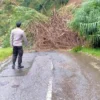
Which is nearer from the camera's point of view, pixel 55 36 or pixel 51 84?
pixel 51 84

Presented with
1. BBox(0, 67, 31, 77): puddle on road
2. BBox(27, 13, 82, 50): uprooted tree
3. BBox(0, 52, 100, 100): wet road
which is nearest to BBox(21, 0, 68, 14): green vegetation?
BBox(27, 13, 82, 50): uprooted tree

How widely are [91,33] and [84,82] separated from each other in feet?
36.8

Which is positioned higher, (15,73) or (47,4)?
(47,4)

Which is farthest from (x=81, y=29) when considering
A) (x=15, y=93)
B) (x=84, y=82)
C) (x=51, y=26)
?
(x=15, y=93)

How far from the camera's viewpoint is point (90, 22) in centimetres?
2042

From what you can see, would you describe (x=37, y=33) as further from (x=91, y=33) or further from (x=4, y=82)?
(x=4, y=82)

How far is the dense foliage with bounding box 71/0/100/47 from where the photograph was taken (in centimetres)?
1992

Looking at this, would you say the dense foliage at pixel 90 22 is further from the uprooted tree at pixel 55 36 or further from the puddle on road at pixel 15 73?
the puddle on road at pixel 15 73

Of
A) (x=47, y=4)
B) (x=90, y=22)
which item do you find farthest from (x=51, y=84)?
(x=47, y=4)

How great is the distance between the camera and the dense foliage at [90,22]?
65.4 ft

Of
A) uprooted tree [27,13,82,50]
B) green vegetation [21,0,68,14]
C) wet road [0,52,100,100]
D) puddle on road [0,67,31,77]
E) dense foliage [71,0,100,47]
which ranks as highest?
green vegetation [21,0,68,14]

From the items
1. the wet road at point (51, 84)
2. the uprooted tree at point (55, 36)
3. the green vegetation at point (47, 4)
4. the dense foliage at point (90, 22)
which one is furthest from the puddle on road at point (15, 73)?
the green vegetation at point (47, 4)

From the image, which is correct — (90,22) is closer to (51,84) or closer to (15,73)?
(15,73)

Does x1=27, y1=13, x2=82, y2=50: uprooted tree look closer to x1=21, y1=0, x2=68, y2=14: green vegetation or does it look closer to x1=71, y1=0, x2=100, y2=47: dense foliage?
x1=71, y1=0, x2=100, y2=47: dense foliage
